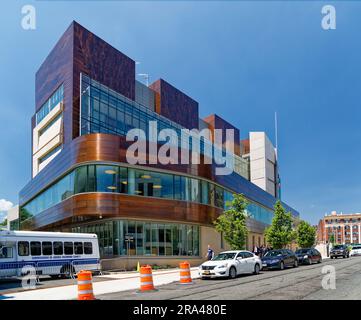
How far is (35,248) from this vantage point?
968 inches

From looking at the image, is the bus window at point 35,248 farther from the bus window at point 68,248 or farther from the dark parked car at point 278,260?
the dark parked car at point 278,260

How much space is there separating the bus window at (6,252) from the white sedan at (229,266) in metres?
10.2

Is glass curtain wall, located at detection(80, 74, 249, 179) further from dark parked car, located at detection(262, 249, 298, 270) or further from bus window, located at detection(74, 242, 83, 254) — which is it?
dark parked car, located at detection(262, 249, 298, 270)

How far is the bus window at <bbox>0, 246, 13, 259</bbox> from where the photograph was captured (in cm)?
2288

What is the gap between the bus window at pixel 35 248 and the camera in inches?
960

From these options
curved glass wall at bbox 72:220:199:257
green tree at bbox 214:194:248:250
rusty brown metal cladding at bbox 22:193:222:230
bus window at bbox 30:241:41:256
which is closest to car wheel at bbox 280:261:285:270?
green tree at bbox 214:194:248:250

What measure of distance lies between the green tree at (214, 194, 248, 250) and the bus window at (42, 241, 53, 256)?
15507 mm

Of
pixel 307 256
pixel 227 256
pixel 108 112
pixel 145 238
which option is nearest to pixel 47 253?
pixel 227 256

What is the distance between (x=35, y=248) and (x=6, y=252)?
72.0 inches

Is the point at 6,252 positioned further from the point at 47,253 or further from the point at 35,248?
the point at 47,253

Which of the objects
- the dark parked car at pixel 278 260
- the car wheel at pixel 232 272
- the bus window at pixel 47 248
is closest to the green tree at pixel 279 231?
the dark parked car at pixel 278 260
